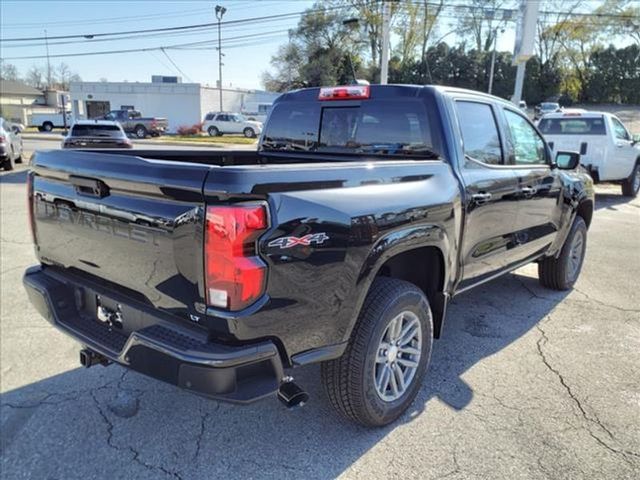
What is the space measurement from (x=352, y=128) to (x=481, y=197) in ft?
3.54

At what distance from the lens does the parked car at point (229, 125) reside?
36.0m

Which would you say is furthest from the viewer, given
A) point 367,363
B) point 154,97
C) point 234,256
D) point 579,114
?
point 154,97

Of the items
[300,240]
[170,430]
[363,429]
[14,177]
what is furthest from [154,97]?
[300,240]

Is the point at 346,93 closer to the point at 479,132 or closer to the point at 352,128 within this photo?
the point at 352,128

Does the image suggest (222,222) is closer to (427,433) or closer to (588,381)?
(427,433)

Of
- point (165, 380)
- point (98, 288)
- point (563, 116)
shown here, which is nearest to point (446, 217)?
point (165, 380)

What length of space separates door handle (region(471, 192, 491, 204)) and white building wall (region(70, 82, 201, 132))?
44674 millimetres

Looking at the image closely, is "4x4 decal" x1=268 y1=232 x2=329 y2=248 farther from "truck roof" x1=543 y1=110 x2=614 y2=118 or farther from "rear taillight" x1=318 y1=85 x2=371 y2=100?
"truck roof" x1=543 y1=110 x2=614 y2=118

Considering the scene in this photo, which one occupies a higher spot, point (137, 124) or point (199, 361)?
point (137, 124)

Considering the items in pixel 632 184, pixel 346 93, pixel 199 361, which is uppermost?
pixel 346 93

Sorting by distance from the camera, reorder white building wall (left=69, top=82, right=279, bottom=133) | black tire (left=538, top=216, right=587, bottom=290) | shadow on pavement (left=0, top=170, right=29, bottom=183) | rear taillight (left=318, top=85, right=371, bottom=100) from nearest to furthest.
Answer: rear taillight (left=318, top=85, right=371, bottom=100) < black tire (left=538, top=216, right=587, bottom=290) < shadow on pavement (left=0, top=170, right=29, bottom=183) < white building wall (left=69, top=82, right=279, bottom=133)

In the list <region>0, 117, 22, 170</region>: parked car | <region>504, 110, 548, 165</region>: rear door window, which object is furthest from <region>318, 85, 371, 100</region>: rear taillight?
<region>0, 117, 22, 170</region>: parked car

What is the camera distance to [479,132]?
3.66 metres

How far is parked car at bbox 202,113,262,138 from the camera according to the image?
118ft
